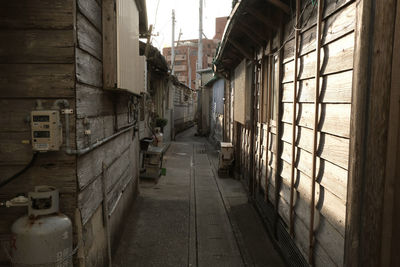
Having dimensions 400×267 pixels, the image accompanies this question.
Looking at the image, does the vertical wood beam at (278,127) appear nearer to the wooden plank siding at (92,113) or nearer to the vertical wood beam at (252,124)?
the vertical wood beam at (252,124)

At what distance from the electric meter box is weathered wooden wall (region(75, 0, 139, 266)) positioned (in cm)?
27

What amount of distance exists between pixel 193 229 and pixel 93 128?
3.18 meters

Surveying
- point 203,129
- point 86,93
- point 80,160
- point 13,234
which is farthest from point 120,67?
point 203,129

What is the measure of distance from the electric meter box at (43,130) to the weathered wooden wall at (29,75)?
0.48 ft

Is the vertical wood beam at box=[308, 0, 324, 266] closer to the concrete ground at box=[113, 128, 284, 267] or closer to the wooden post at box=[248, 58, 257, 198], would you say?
the concrete ground at box=[113, 128, 284, 267]

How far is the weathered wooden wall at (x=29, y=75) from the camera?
9.07 ft

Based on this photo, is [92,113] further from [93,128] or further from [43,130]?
[43,130]

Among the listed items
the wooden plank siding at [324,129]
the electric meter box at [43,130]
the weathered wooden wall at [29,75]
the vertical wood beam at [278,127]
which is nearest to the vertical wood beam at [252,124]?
the vertical wood beam at [278,127]

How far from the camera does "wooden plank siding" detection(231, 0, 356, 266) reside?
8.93 feet

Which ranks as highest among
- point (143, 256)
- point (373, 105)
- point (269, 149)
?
point (373, 105)

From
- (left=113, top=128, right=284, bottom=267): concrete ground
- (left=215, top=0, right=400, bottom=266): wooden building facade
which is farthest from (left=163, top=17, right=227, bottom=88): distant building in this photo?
(left=215, top=0, right=400, bottom=266): wooden building facade

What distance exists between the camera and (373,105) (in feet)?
7.72

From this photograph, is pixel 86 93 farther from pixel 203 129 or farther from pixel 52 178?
pixel 203 129

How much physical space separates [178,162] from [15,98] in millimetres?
9916
